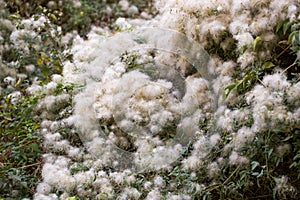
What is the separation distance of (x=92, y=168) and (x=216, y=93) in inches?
38.0

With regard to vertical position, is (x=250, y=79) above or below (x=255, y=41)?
below

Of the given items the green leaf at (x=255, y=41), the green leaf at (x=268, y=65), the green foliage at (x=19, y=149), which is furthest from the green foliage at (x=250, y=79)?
the green foliage at (x=19, y=149)

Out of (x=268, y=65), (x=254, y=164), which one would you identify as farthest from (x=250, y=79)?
(x=254, y=164)

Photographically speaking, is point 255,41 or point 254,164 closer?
point 254,164

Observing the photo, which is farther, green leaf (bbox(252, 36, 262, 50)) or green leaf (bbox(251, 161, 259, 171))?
green leaf (bbox(252, 36, 262, 50))

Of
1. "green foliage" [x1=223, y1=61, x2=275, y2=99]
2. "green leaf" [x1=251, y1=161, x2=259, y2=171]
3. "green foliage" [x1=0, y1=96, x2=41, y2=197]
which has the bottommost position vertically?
"green leaf" [x1=251, y1=161, x2=259, y2=171]

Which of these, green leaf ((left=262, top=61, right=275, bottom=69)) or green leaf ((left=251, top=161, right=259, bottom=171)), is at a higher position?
green leaf ((left=262, top=61, right=275, bottom=69))

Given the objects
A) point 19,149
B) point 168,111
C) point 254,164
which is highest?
point 19,149

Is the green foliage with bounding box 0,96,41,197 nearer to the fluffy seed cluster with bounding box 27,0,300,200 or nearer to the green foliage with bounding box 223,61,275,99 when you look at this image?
the fluffy seed cluster with bounding box 27,0,300,200

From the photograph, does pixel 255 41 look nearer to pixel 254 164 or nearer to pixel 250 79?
pixel 250 79

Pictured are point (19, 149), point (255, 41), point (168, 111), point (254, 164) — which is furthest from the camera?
point (19, 149)

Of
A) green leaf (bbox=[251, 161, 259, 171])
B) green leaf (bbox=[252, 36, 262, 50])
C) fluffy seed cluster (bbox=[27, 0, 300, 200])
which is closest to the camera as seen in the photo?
green leaf (bbox=[251, 161, 259, 171])

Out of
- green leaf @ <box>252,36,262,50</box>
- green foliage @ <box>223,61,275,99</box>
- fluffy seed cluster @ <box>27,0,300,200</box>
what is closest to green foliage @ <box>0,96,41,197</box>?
fluffy seed cluster @ <box>27,0,300,200</box>

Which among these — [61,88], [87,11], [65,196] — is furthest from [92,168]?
[87,11]
